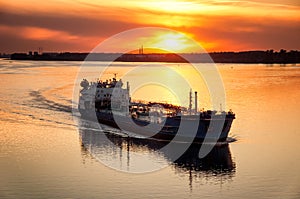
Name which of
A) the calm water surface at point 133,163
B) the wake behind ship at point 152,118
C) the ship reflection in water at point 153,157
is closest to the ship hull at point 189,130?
the wake behind ship at point 152,118

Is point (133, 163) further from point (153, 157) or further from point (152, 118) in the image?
point (152, 118)

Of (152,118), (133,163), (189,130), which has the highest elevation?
(152,118)

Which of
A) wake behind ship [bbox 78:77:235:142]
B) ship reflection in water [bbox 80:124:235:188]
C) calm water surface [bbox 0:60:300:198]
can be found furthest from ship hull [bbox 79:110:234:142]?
calm water surface [bbox 0:60:300:198]

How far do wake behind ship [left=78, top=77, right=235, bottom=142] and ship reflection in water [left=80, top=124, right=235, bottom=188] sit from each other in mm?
822

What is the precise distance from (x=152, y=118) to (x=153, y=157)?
5.25m

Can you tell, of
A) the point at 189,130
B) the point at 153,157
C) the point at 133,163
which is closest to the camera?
the point at 133,163

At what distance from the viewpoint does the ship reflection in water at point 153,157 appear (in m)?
17.5

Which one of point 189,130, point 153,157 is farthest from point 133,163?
point 189,130

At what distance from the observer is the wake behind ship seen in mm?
22516

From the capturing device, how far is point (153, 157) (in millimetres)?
19516

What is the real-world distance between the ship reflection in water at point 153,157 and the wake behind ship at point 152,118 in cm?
82

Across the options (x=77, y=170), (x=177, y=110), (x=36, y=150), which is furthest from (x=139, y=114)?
(x=77, y=170)

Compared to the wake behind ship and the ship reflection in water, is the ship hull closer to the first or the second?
the wake behind ship

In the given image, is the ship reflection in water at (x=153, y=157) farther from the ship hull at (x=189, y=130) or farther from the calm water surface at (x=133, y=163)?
the ship hull at (x=189, y=130)
